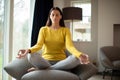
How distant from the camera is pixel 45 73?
6.32ft

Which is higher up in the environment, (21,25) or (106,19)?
(106,19)

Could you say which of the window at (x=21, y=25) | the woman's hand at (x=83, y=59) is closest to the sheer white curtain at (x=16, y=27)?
the window at (x=21, y=25)

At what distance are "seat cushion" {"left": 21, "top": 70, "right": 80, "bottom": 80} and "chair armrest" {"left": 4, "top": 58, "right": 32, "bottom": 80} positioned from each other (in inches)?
4.4

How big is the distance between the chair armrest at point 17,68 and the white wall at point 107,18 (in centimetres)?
340

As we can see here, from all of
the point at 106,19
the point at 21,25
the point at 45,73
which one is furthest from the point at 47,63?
the point at 106,19

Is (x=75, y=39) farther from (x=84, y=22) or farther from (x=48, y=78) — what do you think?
(x=48, y=78)

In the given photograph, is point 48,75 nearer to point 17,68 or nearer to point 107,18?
point 17,68

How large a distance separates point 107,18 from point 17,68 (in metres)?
3.68

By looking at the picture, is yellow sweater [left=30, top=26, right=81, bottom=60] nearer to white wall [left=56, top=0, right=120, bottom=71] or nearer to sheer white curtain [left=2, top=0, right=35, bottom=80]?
sheer white curtain [left=2, top=0, right=35, bottom=80]

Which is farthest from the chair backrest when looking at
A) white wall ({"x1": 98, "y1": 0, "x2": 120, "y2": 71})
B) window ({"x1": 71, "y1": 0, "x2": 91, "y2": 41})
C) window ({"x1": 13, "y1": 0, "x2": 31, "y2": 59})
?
window ({"x1": 13, "y1": 0, "x2": 31, "y2": 59})

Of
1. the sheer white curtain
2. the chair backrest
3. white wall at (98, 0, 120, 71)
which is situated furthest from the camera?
white wall at (98, 0, 120, 71)

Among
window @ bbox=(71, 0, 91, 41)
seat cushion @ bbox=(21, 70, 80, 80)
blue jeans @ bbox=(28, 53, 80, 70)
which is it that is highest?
window @ bbox=(71, 0, 91, 41)

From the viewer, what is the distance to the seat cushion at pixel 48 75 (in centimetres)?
191

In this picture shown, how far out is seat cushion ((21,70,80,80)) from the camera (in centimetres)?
191
